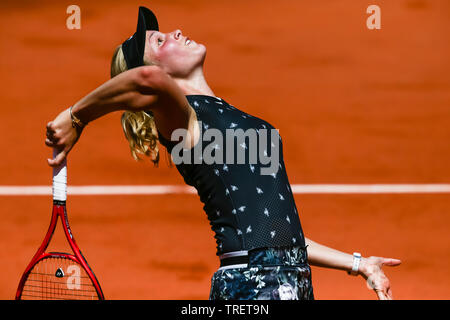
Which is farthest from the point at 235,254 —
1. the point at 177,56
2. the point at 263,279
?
the point at 177,56

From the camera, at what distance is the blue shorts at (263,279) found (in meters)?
2.80

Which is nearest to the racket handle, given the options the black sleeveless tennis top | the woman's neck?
the black sleeveless tennis top

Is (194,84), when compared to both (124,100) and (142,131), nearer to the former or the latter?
(142,131)

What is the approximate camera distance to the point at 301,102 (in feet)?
26.0

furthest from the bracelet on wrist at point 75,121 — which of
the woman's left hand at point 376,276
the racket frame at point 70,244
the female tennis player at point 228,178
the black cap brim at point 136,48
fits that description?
the woman's left hand at point 376,276

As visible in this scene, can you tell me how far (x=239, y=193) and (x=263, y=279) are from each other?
361 millimetres

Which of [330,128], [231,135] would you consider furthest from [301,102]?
[231,135]

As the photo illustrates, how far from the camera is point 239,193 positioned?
286cm

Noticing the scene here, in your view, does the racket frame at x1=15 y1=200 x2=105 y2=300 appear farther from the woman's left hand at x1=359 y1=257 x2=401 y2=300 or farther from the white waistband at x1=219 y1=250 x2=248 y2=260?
the woman's left hand at x1=359 y1=257 x2=401 y2=300

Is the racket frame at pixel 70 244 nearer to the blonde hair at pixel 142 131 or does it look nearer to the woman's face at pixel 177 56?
the blonde hair at pixel 142 131

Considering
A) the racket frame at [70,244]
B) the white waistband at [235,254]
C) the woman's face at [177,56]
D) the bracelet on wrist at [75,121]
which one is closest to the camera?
the bracelet on wrist at [75,121]

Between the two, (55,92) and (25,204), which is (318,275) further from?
(55,92)

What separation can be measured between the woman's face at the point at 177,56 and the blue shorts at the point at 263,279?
0.97 m

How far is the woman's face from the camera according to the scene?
3287mm
